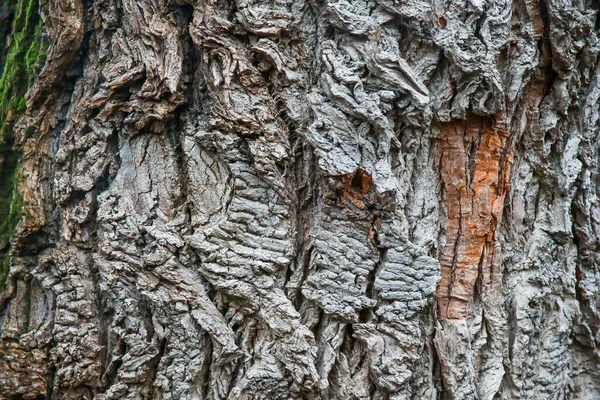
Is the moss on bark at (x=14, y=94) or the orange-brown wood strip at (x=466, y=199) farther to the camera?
the moss on bark at (x=14, y=94)

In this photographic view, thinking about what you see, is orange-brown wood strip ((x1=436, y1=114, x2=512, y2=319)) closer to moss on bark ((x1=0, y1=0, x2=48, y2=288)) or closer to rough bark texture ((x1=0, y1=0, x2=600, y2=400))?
rough bark texture ((x1=0, y1=0, x2=600, y2=400))

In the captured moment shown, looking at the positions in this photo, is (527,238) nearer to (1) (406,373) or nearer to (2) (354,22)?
(1) (406,373)

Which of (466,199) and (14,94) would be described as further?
(14,94)

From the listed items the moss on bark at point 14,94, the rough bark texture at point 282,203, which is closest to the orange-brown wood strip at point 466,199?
the rough bark texture at point 282,203

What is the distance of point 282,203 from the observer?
2096mm

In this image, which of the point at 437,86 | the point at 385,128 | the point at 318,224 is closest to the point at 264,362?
the point at 318,224

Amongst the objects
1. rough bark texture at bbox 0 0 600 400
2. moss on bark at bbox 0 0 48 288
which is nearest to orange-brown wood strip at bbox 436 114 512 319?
rough bark texture at bbox 0 0 600 400

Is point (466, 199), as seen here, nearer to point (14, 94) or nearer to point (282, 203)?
point (282, 203)

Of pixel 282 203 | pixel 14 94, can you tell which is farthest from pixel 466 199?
pixel 14 94

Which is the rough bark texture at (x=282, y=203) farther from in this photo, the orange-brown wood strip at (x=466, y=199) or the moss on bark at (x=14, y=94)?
the moss on bark at (x=14, y=94)

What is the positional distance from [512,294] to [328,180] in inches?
41.7

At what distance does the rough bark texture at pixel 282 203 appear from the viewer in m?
2.02

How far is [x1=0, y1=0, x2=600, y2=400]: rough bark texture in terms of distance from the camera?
2023 mm

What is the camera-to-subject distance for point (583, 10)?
238 cm
